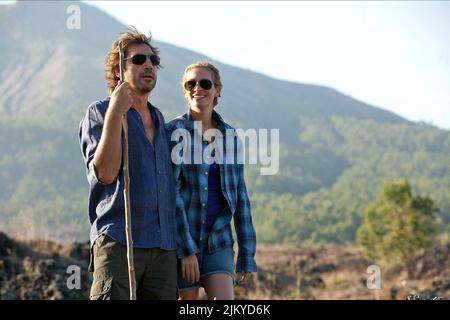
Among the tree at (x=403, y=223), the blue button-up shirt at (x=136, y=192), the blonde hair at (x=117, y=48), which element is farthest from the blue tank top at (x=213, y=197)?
the tree at (x=403, y=223)

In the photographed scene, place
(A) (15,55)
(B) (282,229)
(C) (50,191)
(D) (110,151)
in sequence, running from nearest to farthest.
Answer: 1. (D) (110,151)
2. (B) (282,229)
3. (C) (50,191)
4. (A) (15,55)

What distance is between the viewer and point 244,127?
504ft

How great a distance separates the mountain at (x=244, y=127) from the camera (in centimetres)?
9600

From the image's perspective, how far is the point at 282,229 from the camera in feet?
266

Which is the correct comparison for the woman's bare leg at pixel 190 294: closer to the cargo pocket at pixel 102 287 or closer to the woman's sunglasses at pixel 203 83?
the cargo pocket at pixel 102 287

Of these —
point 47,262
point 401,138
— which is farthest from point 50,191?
point 47,262

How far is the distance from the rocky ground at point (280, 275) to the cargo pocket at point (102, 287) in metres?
2.00

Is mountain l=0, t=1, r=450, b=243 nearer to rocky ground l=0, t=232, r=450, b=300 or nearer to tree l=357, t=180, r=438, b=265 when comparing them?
tree l=357, t=180, r=438, b=265

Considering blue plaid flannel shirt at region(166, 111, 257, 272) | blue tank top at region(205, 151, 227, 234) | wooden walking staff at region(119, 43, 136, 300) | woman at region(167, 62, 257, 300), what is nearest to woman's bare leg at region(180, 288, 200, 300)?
woman at region(167, 62, 257, 300)

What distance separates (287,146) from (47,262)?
139566 mm

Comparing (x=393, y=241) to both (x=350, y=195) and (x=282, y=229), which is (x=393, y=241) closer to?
(x=282, y=229)

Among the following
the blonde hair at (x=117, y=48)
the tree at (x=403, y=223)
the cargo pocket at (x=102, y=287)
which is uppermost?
the tree at (x=403, y=223)

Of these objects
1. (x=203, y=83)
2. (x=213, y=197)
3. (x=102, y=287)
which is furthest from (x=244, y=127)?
(x=102, y=287)

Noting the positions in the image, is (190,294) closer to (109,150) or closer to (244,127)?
(109,150)
